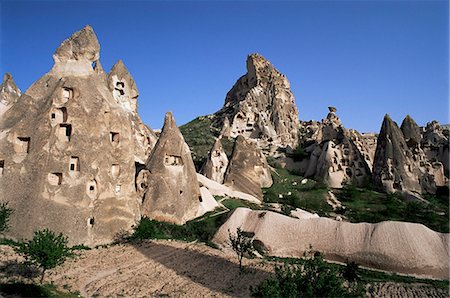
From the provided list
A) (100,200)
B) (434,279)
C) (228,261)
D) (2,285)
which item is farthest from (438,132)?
(2,285)

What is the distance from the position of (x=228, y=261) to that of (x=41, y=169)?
10.3 m

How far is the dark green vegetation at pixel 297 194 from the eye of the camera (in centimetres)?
3312

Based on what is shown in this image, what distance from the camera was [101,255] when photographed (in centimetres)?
1744

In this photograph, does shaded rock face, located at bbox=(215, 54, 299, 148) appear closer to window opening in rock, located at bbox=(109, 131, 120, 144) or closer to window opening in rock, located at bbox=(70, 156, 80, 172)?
window opening in rock, located at bbox=(109, 131, 120, 144)

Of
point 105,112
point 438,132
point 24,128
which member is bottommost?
point 24,128

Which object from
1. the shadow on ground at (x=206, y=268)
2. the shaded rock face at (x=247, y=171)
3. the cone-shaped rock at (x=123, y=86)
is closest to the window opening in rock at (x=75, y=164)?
the shadow on ground at (x=206, y=268)

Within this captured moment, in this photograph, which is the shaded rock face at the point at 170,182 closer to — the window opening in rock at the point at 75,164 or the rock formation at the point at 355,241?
the rock formation at the point at 355,241

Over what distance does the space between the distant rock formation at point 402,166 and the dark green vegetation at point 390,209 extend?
8.82 feet

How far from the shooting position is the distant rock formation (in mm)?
40562

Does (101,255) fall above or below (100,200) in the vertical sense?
below

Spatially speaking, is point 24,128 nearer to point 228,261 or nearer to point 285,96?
point 228,261

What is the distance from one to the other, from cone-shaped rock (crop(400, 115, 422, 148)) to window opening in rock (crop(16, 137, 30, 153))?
43811 mm

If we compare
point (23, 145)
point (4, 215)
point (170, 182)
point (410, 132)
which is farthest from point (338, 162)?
point (4, 215)

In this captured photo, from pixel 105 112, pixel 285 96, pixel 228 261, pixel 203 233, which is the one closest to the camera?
pixel 228 261
